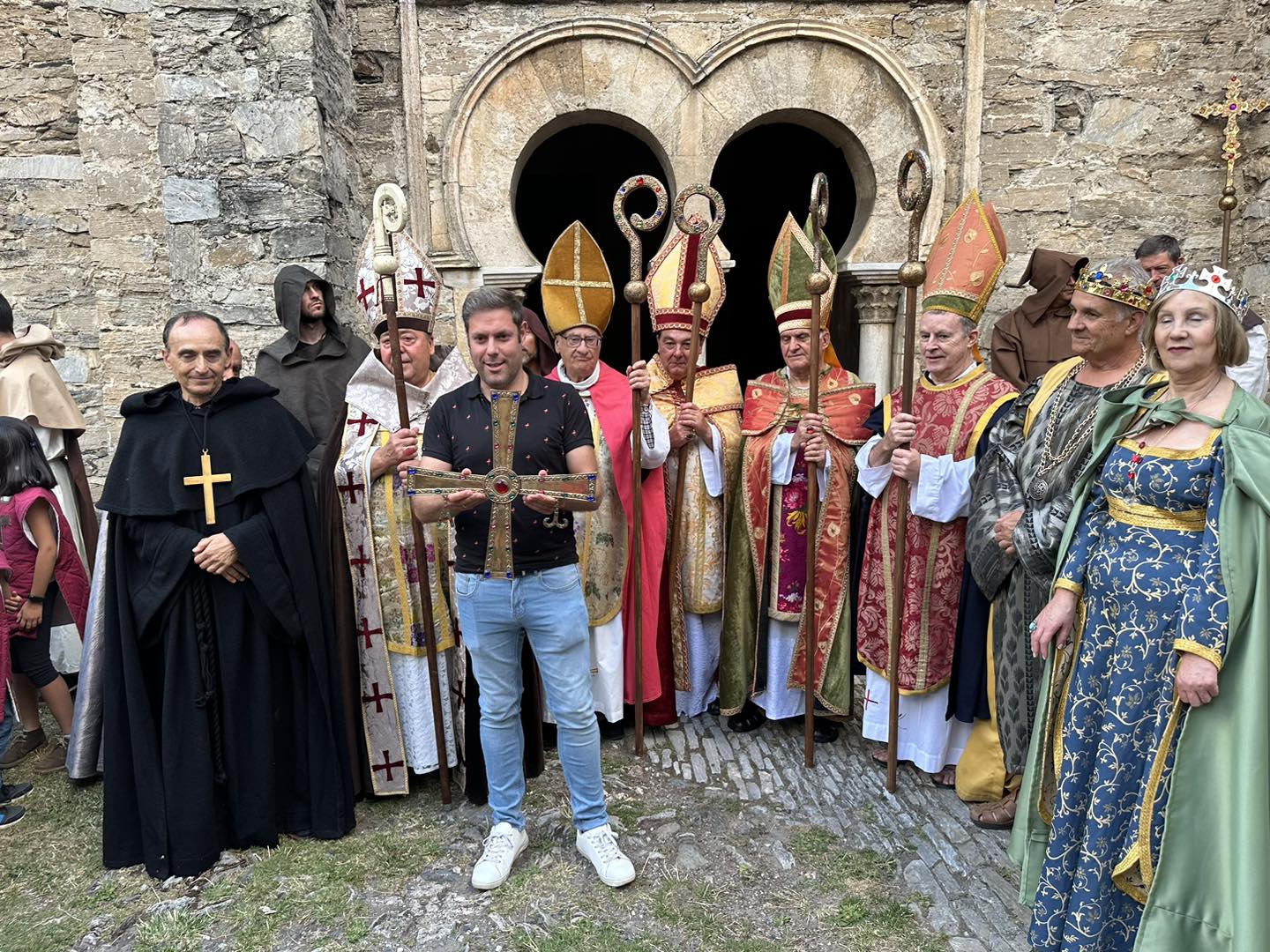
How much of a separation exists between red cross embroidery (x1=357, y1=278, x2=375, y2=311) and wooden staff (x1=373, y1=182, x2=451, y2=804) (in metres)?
0.12

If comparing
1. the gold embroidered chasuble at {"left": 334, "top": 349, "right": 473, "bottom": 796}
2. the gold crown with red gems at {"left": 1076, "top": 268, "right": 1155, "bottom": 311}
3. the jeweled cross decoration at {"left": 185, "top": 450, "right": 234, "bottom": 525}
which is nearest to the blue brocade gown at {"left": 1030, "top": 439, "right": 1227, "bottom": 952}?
the gold crown with red gems at {"left": 1076, "top": 268, "right": 1155, "bottom": 311}

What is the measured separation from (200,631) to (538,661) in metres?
1.30

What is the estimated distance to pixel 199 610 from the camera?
2.96 metres

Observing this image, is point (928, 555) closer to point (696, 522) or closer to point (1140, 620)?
point (696, 522)

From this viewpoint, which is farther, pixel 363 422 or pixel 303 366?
pixel 303 366

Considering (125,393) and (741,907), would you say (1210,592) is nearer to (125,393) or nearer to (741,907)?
(741,907)

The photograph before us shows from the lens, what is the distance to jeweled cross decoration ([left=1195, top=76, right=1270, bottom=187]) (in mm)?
5355

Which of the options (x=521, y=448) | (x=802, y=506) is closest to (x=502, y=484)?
(x=521, y=448)

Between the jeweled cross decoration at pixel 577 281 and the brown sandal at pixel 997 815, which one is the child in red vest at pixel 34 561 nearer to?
the jeweled cross decoration at pixel 577 281

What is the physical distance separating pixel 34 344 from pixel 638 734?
3.85 metres

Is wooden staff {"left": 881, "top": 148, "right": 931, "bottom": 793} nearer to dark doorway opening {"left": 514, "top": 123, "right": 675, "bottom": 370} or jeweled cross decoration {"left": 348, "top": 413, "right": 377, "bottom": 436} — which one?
jeweled cross decoration {"left": 348, "top": 413, "right": 377, "bottom": 436}

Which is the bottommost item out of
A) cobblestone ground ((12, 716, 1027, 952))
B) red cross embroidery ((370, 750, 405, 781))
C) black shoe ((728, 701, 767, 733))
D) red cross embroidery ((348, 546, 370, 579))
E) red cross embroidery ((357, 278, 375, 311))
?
cobblestone ground ((12, 716, 1027, 952))

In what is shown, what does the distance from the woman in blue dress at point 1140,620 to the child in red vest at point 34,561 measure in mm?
4213

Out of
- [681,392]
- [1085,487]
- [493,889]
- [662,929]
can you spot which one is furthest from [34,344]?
[1085,487]
